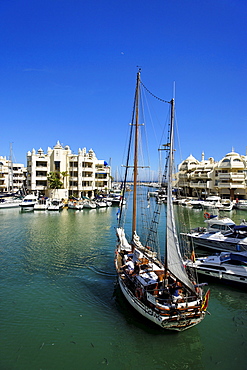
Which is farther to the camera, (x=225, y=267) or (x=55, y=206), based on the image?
(x=55, y=206)

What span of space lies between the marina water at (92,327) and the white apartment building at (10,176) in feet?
217

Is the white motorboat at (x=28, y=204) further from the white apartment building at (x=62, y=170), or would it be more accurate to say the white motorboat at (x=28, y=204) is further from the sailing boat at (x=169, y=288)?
the sailing boat at (x=169, y=288)

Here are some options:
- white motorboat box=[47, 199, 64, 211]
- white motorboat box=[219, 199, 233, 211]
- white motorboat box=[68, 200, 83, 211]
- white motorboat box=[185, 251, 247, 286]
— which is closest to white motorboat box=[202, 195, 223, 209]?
white motorboat box=[219, 199, 233, 211]

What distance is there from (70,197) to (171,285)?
58.9m

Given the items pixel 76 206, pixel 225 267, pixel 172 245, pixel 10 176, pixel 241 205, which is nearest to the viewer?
pixel 172 245

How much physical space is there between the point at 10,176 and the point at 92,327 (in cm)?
8155

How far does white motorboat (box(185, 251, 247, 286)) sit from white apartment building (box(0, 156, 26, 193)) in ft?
240

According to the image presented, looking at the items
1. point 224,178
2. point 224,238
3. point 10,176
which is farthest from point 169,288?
point 10,176

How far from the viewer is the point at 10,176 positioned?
285ft

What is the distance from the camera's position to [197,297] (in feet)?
42.4

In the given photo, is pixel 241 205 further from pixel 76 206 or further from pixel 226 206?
pixel 76 206

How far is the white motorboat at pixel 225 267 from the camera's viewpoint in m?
18.5

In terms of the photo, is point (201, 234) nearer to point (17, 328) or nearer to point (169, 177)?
point (169, 177)

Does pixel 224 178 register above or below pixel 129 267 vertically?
above
